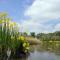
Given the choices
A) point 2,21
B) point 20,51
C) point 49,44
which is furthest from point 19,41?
point 49,44

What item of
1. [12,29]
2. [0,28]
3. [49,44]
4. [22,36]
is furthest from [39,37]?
[0,28]

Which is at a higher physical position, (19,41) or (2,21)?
(2,21)

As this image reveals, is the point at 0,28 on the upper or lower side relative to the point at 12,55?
upper

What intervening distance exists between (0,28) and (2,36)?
159 mm

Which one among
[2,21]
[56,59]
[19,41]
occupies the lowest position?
[56,59]

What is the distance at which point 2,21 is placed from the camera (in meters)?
5.06

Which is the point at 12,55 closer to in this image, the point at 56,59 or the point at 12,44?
the point at 12,44

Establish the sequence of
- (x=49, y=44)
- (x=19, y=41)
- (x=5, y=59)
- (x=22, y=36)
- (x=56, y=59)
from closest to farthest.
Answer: (x=5, y=59), (x=56, y=59), (x=19, y=41), (x=22, y=36), (x=49, y=44)

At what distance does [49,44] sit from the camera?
775 cm

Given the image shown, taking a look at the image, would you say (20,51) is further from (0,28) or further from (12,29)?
(0,28)

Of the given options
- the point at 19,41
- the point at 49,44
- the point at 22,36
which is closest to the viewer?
the point at 19,41

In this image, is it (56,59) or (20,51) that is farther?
(20,51)

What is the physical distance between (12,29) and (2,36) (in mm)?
574

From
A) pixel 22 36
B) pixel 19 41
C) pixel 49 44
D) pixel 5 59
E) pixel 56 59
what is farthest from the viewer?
pixel 49 44
